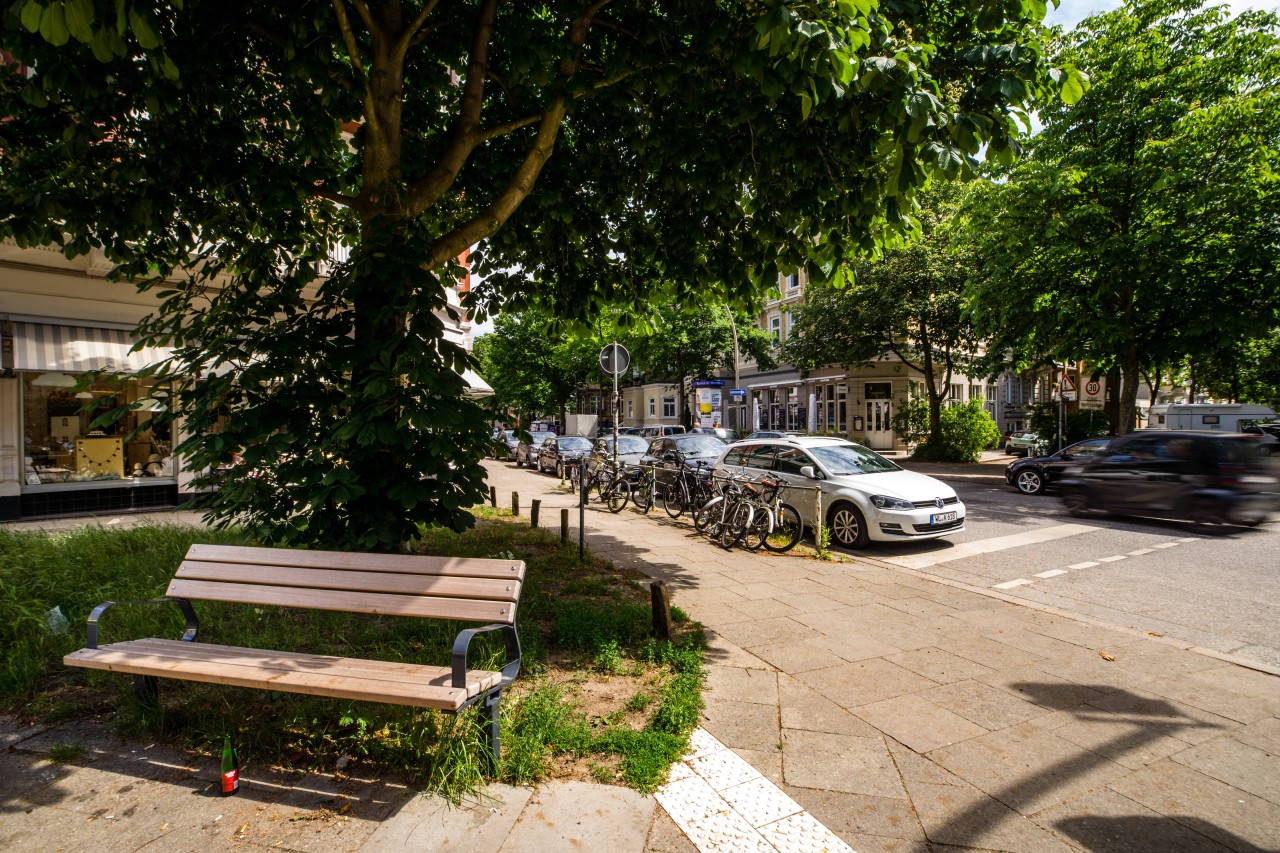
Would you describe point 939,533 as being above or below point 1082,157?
below

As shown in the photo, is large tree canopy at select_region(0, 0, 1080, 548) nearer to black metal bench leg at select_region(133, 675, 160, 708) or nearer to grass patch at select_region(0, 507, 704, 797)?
grass patch at select_region(0, 507, 704, 797)

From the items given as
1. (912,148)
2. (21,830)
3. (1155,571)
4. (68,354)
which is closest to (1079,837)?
(912,148)

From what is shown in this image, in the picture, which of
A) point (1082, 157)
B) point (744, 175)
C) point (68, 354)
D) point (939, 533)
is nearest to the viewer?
point (744, 175)

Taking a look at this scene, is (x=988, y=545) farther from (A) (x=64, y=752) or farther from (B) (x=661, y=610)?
(A) (x=64, y=752)

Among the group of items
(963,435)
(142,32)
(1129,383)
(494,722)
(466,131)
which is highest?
(466,131)

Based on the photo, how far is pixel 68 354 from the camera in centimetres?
1048

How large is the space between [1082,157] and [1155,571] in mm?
14122

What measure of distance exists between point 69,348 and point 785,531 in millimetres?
12240

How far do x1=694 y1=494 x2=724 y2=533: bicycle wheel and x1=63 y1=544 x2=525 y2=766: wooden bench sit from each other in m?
6.42

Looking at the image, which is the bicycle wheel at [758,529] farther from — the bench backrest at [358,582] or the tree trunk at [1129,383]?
the tree trunk at [1129,383]

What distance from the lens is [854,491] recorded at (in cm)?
921

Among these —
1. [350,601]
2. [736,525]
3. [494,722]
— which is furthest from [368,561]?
[736,525]

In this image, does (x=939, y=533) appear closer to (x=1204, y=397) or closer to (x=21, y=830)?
(x=21, y=830)

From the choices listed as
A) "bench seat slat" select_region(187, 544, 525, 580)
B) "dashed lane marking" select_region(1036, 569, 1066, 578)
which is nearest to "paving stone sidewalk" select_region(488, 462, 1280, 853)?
"bench seat slat" select_region(187, 544, 525, 580)
